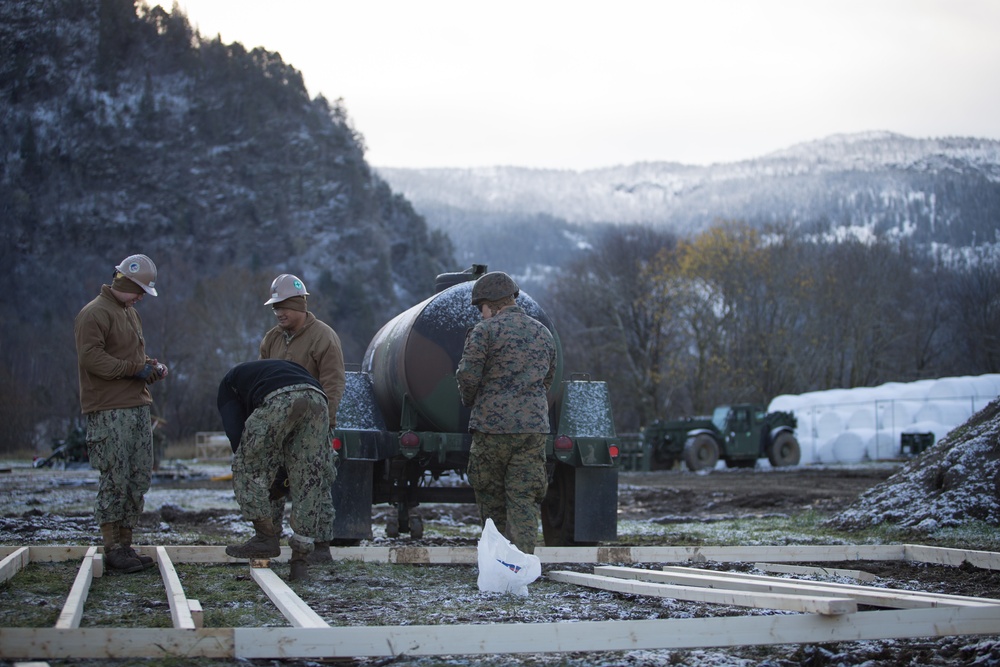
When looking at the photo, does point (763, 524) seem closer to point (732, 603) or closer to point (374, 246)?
point (732, 603)

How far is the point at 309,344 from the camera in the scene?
7.63 metres

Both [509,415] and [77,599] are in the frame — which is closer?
[77,599]

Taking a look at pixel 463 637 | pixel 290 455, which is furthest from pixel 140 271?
pixel 463 637

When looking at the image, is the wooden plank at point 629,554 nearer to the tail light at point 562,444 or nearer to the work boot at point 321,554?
the work boot at point 321,554

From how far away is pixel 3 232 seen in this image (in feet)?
148

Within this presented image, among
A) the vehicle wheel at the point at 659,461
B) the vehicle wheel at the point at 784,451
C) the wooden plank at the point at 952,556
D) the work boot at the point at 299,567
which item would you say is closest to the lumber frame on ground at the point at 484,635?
the work boot at the point at 299,567

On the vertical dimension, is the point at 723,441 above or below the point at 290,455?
below

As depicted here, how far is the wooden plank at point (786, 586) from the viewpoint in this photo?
4.96 m

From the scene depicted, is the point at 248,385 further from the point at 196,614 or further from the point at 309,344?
the point at 196,614

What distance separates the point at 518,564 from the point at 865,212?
12067cm

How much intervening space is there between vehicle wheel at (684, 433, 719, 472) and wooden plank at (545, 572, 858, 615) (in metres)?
27.0

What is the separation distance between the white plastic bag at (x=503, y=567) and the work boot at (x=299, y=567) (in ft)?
3.62

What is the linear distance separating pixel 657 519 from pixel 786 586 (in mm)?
9483

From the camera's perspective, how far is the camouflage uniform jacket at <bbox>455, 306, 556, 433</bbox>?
7.07 meters
